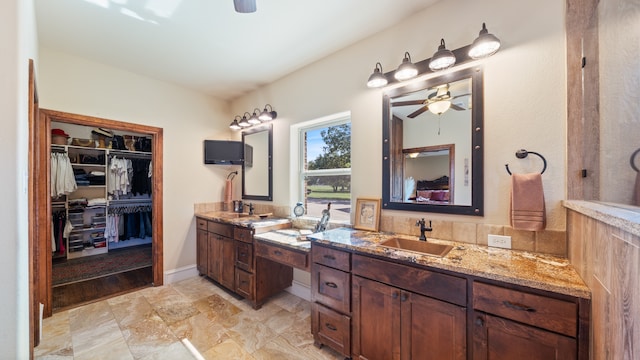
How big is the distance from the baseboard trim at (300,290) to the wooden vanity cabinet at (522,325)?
1829 mm

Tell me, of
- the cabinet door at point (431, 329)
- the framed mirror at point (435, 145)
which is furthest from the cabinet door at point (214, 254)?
the cabinet door at point (431, 329)

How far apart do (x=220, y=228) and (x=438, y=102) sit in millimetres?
2741

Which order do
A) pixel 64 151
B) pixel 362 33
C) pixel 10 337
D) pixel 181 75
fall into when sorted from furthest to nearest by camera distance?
pixel 64 151 → pixel 181 75 → pixel 362 33 → pixel 10 337

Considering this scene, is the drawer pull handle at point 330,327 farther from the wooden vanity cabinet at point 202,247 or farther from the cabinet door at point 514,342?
the wooden vanity cabinet at point 202,247

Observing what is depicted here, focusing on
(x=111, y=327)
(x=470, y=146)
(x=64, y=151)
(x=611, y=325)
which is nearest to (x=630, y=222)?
(x=611, y=325)

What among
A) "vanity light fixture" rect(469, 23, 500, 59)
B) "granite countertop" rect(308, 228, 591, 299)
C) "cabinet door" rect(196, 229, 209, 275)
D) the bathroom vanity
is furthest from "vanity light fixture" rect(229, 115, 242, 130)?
"vanity light fixture" rect(469, 23, 500, 59)

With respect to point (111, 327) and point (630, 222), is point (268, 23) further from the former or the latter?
point (111, 327)

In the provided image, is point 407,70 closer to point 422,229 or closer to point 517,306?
point 422,229

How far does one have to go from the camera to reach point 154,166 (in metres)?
3.13

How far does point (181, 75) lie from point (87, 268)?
3.26 m

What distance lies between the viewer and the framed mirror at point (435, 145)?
1.72m

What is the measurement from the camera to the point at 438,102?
1.88 m

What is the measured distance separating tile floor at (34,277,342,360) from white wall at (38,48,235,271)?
2.59 feet

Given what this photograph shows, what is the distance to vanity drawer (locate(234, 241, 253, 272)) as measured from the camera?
8.50ft
